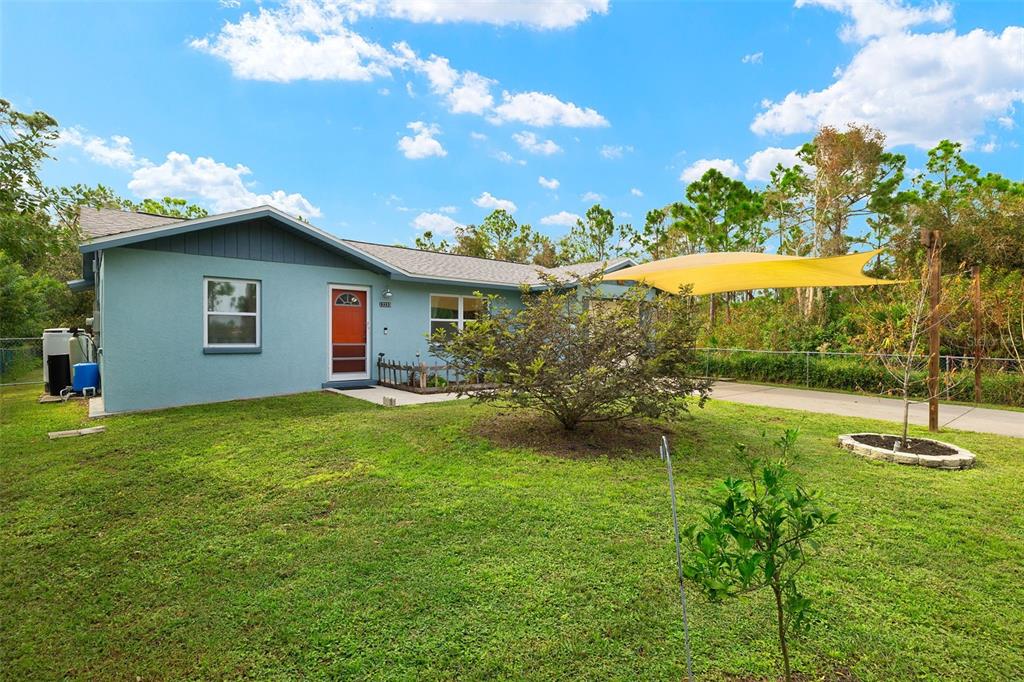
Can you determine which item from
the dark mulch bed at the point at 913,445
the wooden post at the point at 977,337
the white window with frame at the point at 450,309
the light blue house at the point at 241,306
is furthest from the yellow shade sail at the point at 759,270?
the white window with frame at the point at 450,309

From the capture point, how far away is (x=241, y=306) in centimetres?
925

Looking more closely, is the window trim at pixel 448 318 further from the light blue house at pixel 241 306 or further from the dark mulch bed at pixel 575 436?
the dark mulch bed at pixel 575 436

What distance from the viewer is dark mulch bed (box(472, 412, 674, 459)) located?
561 centimetres

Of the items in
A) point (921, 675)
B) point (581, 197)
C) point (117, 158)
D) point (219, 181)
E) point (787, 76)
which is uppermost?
point (581, 197)

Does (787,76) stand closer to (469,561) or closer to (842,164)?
(842,164)

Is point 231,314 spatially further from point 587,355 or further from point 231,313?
point 587,355

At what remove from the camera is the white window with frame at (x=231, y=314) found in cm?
888

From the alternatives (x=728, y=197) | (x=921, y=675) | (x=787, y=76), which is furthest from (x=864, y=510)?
(x=728, y=197)

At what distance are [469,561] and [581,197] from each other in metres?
34.8

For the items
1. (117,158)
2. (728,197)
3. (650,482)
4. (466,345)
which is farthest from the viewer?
(728,197)

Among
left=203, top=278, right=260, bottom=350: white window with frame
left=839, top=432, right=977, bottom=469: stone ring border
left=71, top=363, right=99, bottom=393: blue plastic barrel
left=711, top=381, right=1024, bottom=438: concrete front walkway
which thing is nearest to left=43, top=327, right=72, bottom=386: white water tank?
left=71, top=363, right=99, bottom=393: blue plastic barrel

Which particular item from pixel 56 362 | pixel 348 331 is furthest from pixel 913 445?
pixel 56 362

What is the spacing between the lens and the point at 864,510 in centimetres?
397

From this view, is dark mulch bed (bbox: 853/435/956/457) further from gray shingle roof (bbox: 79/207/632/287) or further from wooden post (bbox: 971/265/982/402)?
wooden post (bbox: 971/265/982/402)
